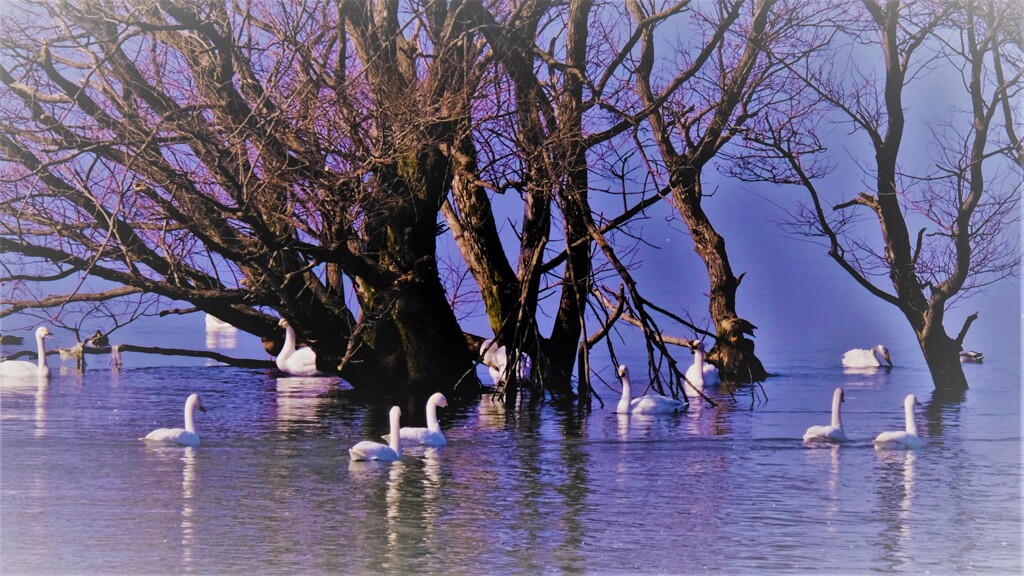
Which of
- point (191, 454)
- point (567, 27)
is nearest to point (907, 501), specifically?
point (191, 454)

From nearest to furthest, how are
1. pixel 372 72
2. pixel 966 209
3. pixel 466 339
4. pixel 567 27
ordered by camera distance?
pixel 372 72 → pixel 567 27 → pixel 966 209 → pixel 466 339

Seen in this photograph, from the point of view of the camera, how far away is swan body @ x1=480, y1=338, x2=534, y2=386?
20.6m

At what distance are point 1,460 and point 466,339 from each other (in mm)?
9753

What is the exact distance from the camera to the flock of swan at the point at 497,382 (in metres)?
15.3

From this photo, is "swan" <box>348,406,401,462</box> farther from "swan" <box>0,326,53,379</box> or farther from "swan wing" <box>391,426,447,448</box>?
"swan" <box>0,326,53,379</box>

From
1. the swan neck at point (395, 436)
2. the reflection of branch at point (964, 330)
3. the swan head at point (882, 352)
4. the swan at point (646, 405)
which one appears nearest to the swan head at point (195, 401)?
the swan neck at point (395, 436)

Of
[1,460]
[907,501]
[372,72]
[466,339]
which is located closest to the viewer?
[907,501]

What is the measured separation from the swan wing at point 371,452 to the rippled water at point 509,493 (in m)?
0.19

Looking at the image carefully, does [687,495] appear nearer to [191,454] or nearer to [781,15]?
[191,454]

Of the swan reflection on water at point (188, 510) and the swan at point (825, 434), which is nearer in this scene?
the swan reflection on water at point (188, 510)

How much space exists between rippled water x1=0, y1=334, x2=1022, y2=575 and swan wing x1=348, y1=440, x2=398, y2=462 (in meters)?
0.19

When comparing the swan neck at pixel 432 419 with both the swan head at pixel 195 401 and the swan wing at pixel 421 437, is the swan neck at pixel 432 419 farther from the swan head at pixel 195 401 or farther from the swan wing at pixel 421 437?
the swan head at pixel 195 401

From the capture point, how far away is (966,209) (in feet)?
68.6

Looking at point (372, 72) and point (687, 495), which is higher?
point (372, 72)
